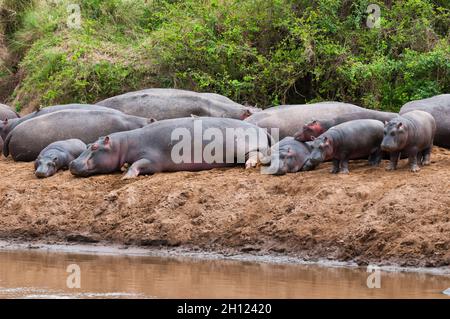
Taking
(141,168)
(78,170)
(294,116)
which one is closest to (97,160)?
(78,170)

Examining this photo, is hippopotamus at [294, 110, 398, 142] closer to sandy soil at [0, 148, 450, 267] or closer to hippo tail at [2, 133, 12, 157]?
sandy soil at [0, 148, 450, 267]

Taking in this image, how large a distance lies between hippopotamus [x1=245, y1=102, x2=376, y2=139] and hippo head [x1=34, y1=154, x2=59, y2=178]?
2.61 meters

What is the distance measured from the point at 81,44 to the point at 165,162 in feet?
21.9

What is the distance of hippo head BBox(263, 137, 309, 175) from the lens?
12031 millimetres

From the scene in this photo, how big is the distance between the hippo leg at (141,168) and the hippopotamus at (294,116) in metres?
1.84

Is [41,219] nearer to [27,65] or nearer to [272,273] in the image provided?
[272,273]

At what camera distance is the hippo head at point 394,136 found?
11.5 metres

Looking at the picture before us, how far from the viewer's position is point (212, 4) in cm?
1803

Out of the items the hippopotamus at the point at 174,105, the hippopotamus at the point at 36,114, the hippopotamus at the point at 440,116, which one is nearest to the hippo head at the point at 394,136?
the hippopotamus at the point at 440,116

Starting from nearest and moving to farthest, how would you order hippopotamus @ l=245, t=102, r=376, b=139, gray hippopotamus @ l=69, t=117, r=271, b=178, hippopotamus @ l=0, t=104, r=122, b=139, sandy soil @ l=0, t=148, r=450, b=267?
1. sandy soil @ l=0, t=148, r=450, b=267
2. gray hippopotamus @ l=69, t=117, r=271, b=178
3. hippopotamus @ l=245, t=102, r=376, b=139
4. hippopotamus @ l=0, t=104, r=122, b=139

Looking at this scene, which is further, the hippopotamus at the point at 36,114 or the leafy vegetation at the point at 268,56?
the leafy vegetation at the point at 268,56

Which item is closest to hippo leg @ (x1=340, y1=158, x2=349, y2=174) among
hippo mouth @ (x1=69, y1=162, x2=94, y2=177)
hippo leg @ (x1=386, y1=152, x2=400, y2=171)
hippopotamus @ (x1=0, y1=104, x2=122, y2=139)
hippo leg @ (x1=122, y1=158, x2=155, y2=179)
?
hippo leg @ (x1=386, y1=152, x2=400, y2=171)

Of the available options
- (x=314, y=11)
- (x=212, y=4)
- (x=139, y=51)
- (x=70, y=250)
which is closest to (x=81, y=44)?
(x=139, y=51)

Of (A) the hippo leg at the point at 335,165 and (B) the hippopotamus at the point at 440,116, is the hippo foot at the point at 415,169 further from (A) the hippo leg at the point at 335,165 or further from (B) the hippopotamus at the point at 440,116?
(B) the hippopotamus at the point at 440,116
